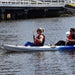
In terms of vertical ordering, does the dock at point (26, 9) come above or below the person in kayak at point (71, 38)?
below

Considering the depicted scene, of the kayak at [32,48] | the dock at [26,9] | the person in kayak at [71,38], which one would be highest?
the person in kayak at [71,38]

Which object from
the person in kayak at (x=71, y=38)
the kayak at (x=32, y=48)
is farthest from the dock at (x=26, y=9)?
the kayak at (x=32, y=48)

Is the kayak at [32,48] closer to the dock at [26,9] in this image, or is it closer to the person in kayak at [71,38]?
the person in kayak at [71,38]

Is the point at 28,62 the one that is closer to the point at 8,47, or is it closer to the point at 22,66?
the point at 22,66

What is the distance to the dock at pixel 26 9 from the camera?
63.2 metres

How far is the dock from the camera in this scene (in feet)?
207

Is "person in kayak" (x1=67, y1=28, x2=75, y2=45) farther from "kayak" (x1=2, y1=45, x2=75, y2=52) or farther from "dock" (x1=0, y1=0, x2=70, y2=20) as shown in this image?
"dock" (x1=0, y1=0, x2=70, y2=20)

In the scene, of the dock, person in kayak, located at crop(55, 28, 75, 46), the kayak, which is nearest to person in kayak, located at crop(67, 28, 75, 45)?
person in kayak, located at crop(55, 28, 75, 46)

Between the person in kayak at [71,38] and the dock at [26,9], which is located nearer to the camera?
the person in kayak at [71,38]

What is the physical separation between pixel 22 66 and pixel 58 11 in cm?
5699

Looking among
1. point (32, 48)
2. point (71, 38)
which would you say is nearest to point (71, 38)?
point (71, 38)

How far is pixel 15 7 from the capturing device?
6366 centimetres

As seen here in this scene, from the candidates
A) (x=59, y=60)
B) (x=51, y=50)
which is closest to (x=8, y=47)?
(x=51, y=50)

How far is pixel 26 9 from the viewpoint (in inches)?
2569
